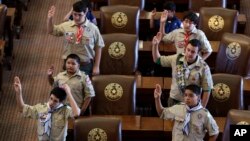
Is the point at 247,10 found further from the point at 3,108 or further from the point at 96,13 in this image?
the point at 3,108

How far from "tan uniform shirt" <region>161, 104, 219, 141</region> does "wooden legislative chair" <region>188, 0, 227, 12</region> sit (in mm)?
2190

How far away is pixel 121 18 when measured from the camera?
598 cm

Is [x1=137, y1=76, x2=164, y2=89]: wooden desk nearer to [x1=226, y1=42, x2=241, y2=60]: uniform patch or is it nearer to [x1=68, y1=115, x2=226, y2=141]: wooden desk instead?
[x1=68, y1=115, x2=226, y2=141]: wooden desk

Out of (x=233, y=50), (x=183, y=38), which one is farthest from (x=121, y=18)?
(x=233, y=50)

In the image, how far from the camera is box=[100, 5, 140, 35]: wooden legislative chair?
5.97 metres

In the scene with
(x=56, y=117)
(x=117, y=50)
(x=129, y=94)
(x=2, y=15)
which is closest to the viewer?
(x=56, y=117)

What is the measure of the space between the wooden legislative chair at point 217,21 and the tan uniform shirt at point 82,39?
1.22m

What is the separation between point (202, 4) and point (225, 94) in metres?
1.69

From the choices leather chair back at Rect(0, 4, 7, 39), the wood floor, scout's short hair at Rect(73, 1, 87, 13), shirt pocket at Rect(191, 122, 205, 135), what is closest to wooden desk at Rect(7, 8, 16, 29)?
leather chair back at Rect(0, 4, 7, 39)

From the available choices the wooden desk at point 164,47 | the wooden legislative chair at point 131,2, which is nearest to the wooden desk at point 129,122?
the wooden desk at point 164,47

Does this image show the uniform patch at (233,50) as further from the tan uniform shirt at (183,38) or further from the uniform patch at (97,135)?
the uniform patch at (97,135)

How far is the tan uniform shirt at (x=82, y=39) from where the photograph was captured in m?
5.27

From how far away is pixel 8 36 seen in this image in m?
6.43

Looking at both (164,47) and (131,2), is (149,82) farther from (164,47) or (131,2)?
(131,2)
